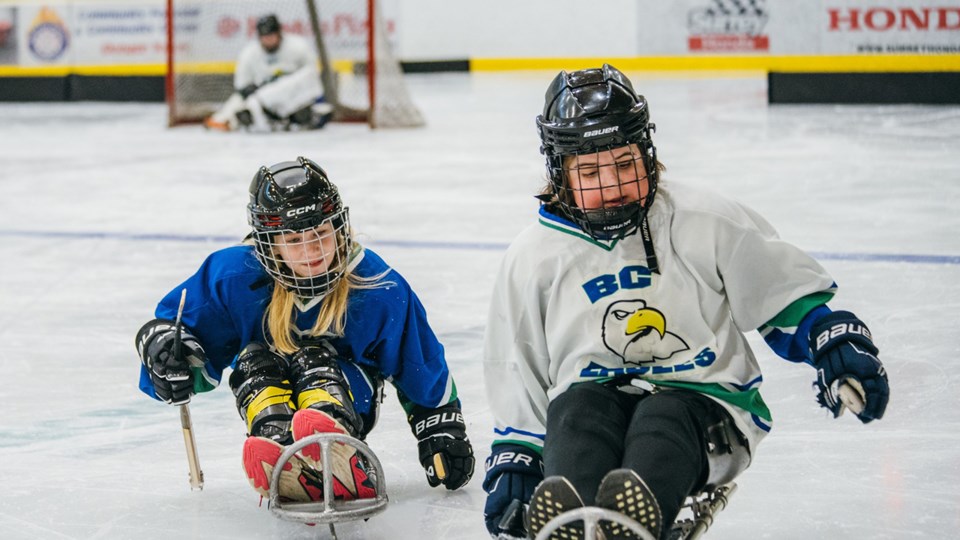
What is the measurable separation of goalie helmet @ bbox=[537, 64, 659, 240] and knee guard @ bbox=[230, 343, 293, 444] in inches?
23.3

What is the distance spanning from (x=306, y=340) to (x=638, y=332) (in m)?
0.66

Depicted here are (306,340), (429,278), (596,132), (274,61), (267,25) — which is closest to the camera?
(596,132)

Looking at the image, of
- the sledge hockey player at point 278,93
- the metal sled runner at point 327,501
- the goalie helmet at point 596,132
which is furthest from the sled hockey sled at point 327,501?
the sledge hockey player at point 278,93

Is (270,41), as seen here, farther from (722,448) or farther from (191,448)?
→ (722,448)

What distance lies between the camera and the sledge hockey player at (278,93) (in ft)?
31.5

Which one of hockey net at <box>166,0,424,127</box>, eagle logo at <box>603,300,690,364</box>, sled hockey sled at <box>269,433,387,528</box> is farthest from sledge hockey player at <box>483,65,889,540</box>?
hockey net at <box>166,0,424,127</box>

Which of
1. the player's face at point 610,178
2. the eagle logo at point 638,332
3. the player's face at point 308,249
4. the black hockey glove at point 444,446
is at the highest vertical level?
the player's face at point 610,178

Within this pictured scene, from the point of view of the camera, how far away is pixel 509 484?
1.95m

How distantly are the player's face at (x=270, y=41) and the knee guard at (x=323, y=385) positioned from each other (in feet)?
24.8

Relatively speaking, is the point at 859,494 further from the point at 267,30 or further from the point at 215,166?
the point at 267,30

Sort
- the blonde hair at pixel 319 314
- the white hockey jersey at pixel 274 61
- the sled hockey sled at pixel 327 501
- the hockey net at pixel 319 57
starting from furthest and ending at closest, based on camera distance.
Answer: the white hockey jersey at pixel 274 61 < the hockey net at pixel 319 57 < the blonde hair at pixel 319 314 < the sled hockey sled at pixel 327 501

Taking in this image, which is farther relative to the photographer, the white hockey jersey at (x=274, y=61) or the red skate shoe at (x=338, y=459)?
the white hockey jersey at (x=274, y=61)

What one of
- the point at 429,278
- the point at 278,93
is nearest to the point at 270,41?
the point at 278,93

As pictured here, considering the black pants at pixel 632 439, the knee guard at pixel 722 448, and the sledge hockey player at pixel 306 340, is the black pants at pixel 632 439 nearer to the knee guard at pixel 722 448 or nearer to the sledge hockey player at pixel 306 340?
the knee guard at pixel 722 448
